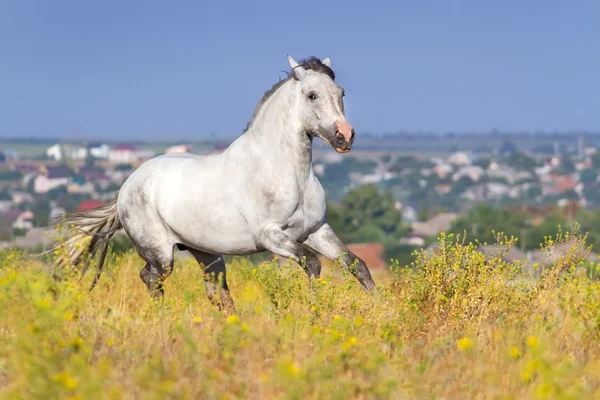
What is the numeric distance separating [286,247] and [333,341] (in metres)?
2.41

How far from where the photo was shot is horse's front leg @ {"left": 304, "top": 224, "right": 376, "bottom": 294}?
318 inches

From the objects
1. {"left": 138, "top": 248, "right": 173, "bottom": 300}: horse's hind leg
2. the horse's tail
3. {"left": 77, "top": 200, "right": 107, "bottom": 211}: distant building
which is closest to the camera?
{"left": 138, "top": 248, "right": 173, "bottom": 300}: horse's hind leg

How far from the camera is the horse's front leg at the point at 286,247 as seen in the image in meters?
7.99

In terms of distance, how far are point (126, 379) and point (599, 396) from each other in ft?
8.13

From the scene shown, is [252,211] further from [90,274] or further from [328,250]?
[90,274]

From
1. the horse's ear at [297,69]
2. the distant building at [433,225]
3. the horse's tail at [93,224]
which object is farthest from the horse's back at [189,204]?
the distant building at [433,225]

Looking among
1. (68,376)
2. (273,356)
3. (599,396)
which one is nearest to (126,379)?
(68,376)

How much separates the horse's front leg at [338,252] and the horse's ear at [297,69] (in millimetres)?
1274

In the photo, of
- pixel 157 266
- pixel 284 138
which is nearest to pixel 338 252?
pixel 284 138

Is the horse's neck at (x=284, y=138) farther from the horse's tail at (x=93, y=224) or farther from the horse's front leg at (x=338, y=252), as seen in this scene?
the horse's tail at (x=93, y=224)

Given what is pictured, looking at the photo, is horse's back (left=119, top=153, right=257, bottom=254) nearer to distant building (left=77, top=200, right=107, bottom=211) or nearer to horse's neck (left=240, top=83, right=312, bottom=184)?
horse's neck (left=240, top=83, right=312, bottom=184)

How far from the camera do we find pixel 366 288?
8156 mm

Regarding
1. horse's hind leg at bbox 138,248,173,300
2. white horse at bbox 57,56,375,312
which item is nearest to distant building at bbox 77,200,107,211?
horse's hind leg at bbox 138,248,173,300

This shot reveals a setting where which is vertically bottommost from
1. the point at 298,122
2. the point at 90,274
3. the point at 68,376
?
the point at 90,274
